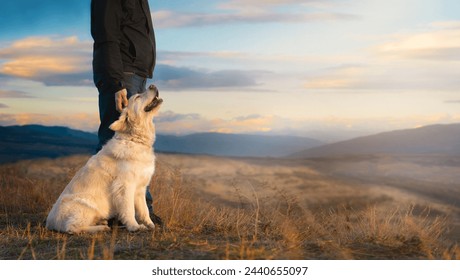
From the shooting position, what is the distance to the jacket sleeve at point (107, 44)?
282 inches

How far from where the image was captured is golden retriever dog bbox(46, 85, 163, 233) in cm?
692

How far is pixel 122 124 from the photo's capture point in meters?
A: 6.90

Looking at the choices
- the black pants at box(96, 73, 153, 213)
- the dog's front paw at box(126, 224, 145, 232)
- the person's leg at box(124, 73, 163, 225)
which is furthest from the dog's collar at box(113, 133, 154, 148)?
the dog's front paw at box(126, 224, 145, 232)

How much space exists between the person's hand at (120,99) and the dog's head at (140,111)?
177mm

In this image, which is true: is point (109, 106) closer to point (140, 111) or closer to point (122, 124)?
point (122, 124)

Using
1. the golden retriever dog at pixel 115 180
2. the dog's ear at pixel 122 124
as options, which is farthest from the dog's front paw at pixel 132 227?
the dog's ear at pixel 122 124

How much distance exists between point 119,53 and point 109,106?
69cm

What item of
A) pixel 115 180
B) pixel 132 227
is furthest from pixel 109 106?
pixel 132 227

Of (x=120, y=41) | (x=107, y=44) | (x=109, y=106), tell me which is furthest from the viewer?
(x=120, y=41)

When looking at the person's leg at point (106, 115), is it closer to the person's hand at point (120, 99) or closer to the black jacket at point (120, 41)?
the black jacket at point (120, 41)

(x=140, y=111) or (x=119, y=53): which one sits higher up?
(x=119, y=53)

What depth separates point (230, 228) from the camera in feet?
25.5
